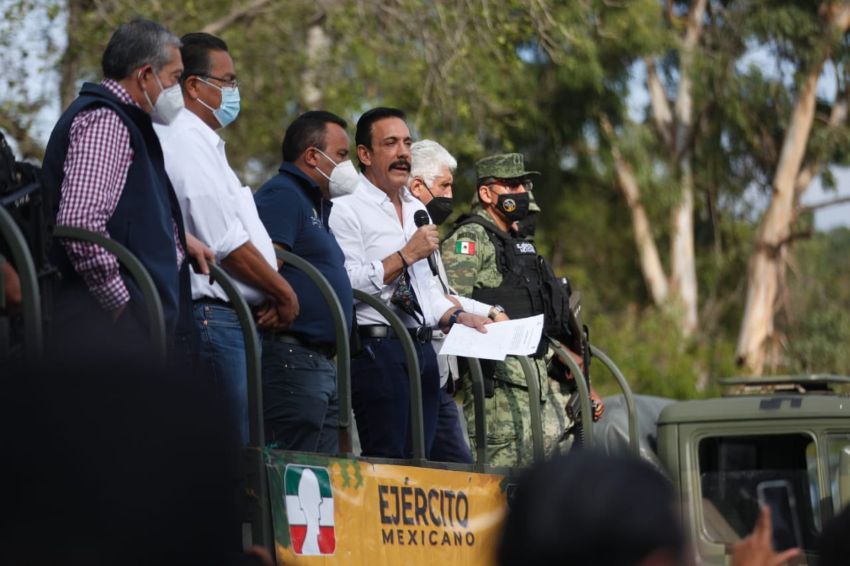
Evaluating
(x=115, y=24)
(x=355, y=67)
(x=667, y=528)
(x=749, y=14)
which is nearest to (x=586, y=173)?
(x=749, y=14)

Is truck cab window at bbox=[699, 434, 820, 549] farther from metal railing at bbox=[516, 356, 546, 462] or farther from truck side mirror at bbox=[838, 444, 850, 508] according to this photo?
metal railing at bbox=[516, 356, 546, 462]

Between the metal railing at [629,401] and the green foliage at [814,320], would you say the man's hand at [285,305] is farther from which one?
the green foliage at [814,320]

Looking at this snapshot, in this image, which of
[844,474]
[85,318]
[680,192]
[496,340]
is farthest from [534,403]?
[680,192]

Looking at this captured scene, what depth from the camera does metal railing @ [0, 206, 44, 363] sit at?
3197mm

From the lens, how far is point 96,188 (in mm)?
3914

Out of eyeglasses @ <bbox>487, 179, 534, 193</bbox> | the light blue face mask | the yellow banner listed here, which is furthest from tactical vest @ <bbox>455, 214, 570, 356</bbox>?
the light blue face mask

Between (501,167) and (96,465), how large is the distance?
5.29 m

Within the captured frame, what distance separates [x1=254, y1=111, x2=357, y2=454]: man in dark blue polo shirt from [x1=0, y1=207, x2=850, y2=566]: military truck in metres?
0.21

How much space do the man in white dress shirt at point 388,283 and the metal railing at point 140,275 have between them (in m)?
1.62

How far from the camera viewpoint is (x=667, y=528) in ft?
5.50

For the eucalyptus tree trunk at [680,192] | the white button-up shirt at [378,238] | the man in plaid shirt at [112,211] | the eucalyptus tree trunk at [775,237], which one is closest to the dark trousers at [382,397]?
the white button-up shirt at [378,238]

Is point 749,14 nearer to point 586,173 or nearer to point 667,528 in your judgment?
point 586,173

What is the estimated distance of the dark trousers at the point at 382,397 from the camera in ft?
17.3

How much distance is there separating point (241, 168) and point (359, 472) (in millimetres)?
15458
